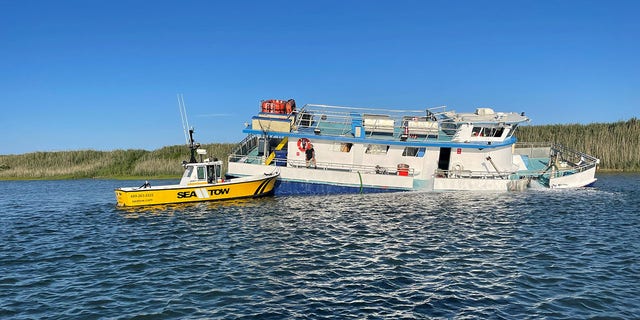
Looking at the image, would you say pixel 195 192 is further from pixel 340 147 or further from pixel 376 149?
pixel 376 149

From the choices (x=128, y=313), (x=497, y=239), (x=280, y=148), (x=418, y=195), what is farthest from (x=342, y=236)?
(x=280, y=148)

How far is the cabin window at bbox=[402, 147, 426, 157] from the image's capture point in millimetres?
33219

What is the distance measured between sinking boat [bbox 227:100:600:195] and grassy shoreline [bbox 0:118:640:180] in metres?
22.3

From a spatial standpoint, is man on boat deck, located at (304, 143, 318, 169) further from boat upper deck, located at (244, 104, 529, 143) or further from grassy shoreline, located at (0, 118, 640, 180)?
grassy shoreline, located at (0, 118, 640, 180)

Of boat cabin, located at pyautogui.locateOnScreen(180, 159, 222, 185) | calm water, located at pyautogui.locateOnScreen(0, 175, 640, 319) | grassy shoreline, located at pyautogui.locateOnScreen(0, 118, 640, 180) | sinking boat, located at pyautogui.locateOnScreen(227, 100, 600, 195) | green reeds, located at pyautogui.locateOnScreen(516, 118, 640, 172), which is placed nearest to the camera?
calm water, located at pyautogui.locateOnScreen(0, 175, 640, 319)

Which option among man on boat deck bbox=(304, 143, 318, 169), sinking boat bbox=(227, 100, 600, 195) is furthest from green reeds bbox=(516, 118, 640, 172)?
man on boat deck bbox=(304, 143, 318, 169)

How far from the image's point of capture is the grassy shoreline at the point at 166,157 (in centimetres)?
5153

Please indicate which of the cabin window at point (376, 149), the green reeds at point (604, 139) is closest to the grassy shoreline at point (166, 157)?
the green reeds at point (604, 139)

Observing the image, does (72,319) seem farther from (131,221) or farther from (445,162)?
(445,162)

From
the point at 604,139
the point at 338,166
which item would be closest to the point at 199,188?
the point at 338,166

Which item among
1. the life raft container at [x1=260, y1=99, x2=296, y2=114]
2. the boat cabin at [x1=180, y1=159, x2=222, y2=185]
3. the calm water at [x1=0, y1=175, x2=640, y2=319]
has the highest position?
the life raft container at [x1=260, y1=99, x2=296, y2=114]

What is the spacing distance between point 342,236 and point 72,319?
35.0ft

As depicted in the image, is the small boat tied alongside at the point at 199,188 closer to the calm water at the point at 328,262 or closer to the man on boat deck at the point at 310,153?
the calm water at the point at 328,262

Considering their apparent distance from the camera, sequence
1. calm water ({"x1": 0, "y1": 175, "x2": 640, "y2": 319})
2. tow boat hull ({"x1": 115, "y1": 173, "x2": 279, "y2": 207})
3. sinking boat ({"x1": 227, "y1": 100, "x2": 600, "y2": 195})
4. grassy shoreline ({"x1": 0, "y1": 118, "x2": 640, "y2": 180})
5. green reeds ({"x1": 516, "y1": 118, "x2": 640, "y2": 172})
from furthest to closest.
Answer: grassy shoreline ({"x1": 0, "y1": 118, "x2": 640, "y2": 180}) → green reeds ({"x1": 516, "y1": 118, "x2": 640, "y2": 172}) → sinking boat ({"x1": 227, "y1": 100, "x2": 600, "y2": 195}) → tow boat hull ({"x1": 115, "y1": 173, "x2": 279, "y2": 207}) → calm water ({"x1": 0, "y1": 175, "x2": 640, "y2": 319})
